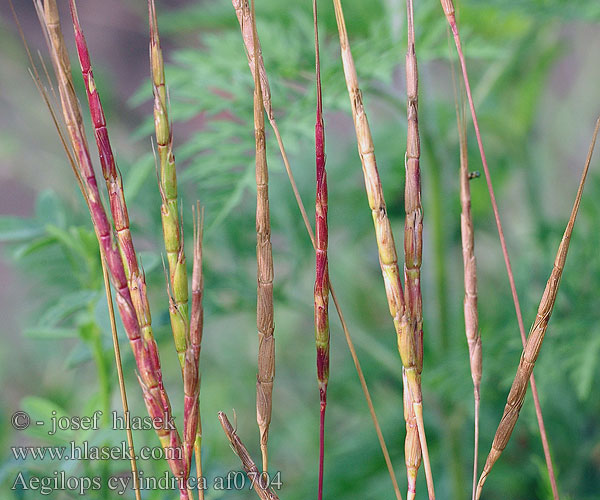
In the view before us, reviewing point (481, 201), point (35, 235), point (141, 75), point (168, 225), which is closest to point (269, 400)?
point (168, 225)

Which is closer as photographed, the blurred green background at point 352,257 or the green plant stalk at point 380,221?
the green plant stalk at point 380,221

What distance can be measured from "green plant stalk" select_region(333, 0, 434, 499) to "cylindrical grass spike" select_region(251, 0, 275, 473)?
0.04m

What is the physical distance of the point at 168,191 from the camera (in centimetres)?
27

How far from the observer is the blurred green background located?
1.63 feet

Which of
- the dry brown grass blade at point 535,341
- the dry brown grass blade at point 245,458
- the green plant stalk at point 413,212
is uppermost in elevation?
the green plant stalk at point 413,212

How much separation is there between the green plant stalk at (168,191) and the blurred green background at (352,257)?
12 centimetres

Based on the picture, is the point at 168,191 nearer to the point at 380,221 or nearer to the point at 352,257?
the point at 380,221

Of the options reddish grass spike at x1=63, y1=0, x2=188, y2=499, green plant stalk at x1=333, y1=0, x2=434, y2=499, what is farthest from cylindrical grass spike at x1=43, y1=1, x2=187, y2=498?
green plant stalk at x1=333, y1=0, x2=434, y2=499

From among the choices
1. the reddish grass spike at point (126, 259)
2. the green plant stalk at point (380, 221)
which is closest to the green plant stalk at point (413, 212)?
the green plant stalk at point (380, 221)

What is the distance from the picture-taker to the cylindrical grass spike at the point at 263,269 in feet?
0.90

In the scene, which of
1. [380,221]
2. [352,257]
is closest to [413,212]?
[380,221]

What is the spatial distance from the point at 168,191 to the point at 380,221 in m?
0.09

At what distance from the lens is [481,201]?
87 cm

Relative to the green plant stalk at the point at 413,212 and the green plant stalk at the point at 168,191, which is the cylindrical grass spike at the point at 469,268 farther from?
the green plant stalk at the point at 168,191
